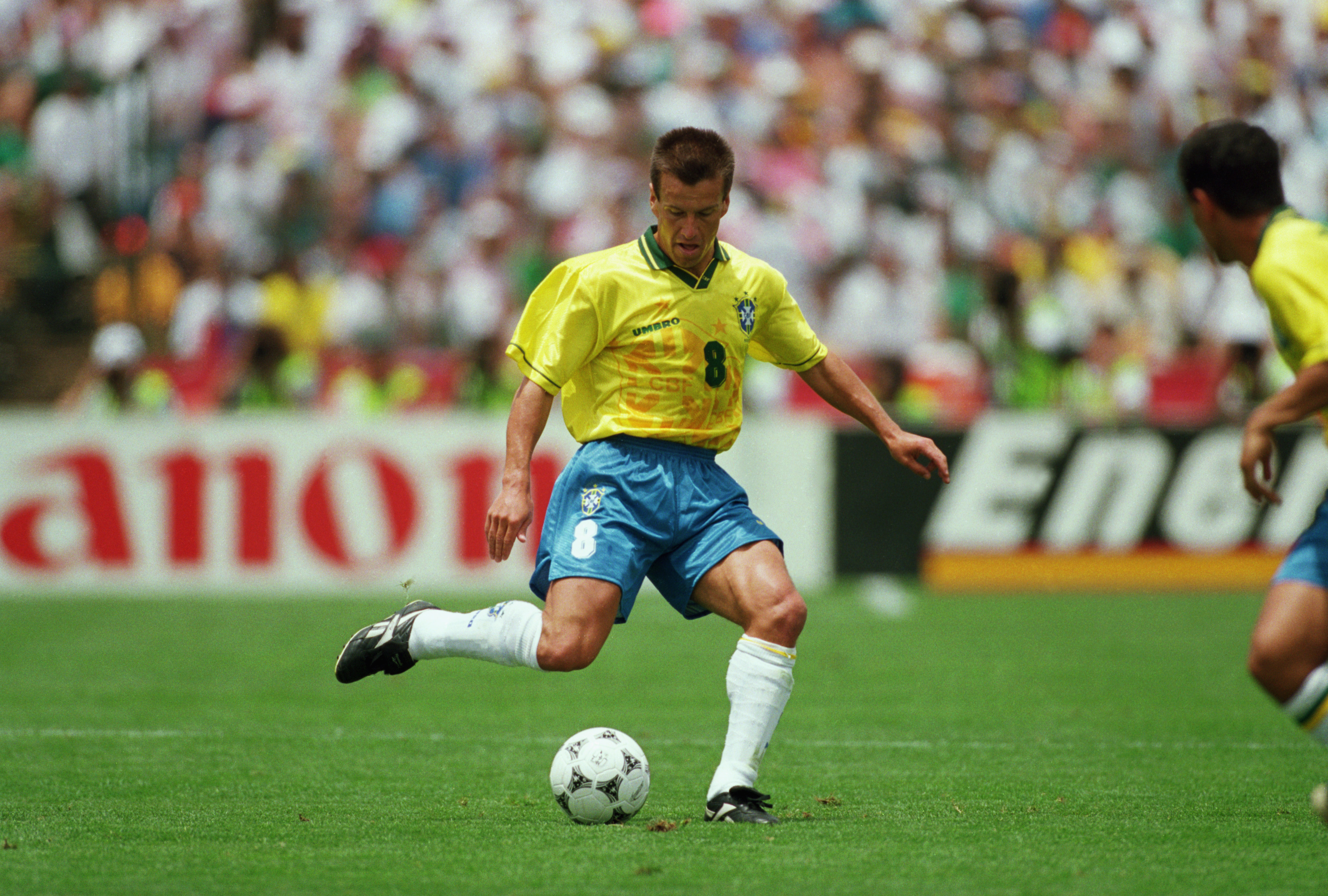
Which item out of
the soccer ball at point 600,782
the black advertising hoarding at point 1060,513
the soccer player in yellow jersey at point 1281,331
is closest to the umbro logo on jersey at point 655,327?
the soccer ball at point 600,782

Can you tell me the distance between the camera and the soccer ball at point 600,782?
5.22m

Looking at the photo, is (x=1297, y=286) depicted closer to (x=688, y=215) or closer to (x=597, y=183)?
(x=688, y=215)

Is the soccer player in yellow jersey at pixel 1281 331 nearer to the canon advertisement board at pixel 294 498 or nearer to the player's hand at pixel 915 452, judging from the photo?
the player's hand at pixel 915 452

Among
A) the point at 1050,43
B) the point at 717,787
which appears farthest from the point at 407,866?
the point at 1050,43

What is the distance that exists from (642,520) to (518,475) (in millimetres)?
505

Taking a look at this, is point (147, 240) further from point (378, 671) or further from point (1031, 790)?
point (1031, 790)

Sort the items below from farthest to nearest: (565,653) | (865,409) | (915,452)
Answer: (865,409)
(915,452)
(565,653)

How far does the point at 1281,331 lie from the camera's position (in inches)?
173

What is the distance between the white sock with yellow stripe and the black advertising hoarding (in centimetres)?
920

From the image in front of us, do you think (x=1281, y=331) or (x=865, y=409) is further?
(x=865, y=409)

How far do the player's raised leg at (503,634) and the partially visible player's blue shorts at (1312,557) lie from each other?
6.91ft

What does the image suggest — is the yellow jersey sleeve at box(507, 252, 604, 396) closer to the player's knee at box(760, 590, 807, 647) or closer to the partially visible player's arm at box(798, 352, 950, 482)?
the partially visible player's arm at box(798, 352, 950, 482)

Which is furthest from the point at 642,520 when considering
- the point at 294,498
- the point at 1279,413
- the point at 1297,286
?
the point at 294,498

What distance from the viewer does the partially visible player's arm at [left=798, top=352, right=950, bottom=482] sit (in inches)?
218
